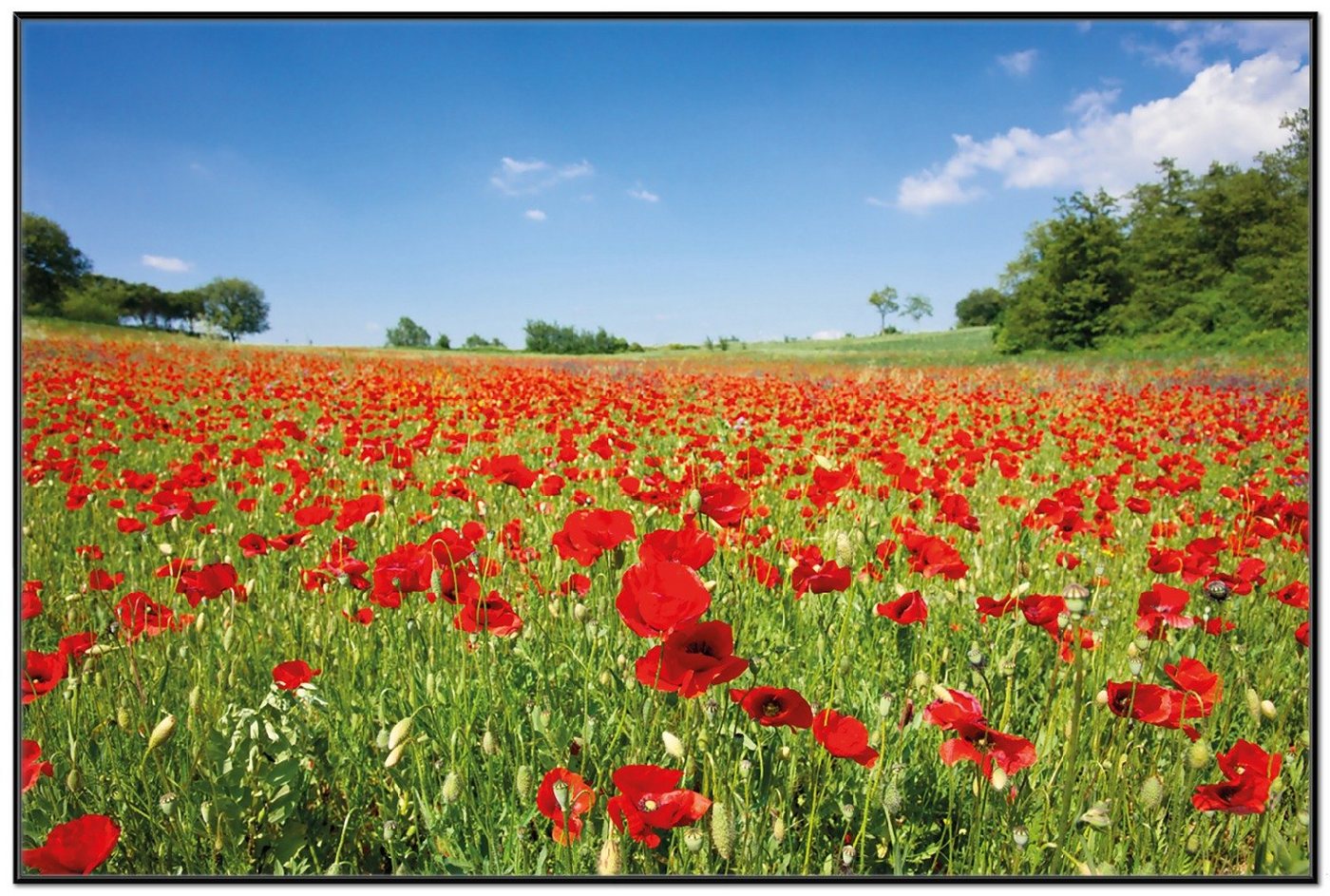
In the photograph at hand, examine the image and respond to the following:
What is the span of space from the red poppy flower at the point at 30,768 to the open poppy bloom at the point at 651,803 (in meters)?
0.99

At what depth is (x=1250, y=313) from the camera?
6535mm

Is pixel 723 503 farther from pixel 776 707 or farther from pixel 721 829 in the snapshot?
pixel 721 829

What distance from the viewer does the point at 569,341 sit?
17984mm

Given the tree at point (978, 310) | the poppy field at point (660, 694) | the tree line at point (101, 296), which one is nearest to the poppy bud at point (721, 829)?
the poppy field at point (660, 694)

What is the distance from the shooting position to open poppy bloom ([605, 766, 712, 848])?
0.95 metres

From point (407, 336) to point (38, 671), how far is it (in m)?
12.7

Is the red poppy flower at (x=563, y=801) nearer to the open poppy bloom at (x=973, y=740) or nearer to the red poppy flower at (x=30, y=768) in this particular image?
the open poppy bloom at (x=973, y=740)

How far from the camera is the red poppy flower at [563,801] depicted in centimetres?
102

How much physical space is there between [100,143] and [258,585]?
1399 mm

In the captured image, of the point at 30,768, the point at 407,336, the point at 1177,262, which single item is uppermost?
the point at 1177,262

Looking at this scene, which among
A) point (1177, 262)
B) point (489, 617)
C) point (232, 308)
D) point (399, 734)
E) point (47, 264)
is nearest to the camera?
point (399, 734)

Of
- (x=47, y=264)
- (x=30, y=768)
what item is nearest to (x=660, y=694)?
(x=30, y=768)

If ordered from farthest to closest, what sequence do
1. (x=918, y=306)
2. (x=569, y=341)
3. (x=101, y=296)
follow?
(x=569, y=341) → (x=918, y=306) → (x=101, y=296)

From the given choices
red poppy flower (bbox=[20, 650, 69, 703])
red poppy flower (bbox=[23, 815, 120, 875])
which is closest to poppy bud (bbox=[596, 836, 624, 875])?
red poppy flower (bbox=[23, 815, 120, 875])
